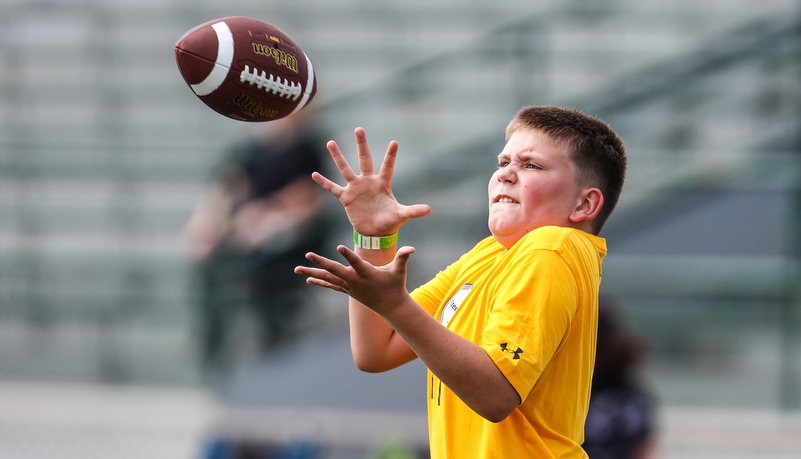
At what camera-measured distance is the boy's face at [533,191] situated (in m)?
1.71

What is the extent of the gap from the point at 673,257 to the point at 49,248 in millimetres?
5887

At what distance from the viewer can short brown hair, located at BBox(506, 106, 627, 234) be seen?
5.75ft

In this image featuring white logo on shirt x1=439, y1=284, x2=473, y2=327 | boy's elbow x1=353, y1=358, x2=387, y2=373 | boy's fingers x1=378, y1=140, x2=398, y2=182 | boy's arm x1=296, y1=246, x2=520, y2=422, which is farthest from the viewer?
boy's elbow x1=353, y1=358, x2=387, y2=373

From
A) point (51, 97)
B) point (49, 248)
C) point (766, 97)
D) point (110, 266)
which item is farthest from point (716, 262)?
point (51, 97)

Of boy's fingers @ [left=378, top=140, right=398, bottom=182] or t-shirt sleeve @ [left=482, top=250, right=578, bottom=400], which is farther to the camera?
boy's fingers @ [left=378, top=140, right=398, bottom=182]

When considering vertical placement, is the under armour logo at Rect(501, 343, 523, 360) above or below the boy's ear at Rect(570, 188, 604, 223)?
below

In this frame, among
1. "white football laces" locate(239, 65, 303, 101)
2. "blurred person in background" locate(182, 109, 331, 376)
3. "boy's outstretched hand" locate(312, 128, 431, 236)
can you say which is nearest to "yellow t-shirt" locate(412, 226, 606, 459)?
"boy's outstretched hand" locate(312, 128, 431, 236)

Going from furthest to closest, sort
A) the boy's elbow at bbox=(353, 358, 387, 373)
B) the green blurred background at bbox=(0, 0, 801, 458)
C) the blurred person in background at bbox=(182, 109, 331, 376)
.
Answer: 1. the green blurred background at bbox=(0, 0, 801, 458)
2. the blurred person in background at bbox=(182, 109, 331, 376)
3. the boy's elbow at bbox=(353, 358, 387, 373)

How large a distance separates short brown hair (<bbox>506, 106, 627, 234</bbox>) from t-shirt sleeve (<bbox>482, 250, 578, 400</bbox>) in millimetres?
302

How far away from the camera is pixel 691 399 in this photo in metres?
5.05

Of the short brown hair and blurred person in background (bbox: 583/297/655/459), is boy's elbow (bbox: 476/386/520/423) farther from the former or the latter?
blurred person in background (bbox: 583/297/655/459)

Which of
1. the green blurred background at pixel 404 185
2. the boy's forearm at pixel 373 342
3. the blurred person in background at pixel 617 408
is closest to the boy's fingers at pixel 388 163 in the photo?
the boy's forearm at pixel 373 342

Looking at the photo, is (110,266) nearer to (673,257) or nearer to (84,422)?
(84,422)

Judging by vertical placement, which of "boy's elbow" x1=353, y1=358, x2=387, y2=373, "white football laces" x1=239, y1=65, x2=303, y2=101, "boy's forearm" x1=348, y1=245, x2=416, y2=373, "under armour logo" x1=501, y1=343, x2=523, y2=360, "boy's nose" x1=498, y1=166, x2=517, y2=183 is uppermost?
"white football laces" x1=239, y1=65, x2=303, y2=101
